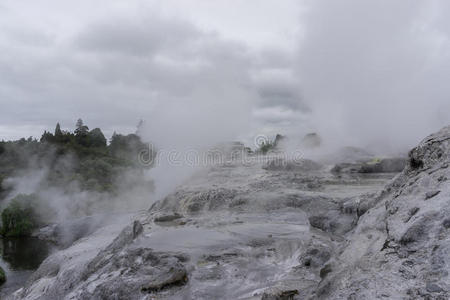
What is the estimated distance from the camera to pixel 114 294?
497 centimetres

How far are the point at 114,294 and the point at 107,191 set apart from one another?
35850 millimetres

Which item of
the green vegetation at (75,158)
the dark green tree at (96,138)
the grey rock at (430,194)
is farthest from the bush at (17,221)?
the dark green tree at (96,138)

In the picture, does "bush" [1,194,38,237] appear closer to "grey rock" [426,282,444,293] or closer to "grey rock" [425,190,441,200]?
"grey rock" [425,190,441,200]

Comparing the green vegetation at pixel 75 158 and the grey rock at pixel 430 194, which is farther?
the green vegetation at pixel 75 158

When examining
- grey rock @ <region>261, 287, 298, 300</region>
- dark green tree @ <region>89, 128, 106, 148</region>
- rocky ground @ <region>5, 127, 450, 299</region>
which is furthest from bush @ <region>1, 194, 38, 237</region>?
dark green tree @ <region>89, 128, 106, 148</region>

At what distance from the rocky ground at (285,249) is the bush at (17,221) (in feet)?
79.3

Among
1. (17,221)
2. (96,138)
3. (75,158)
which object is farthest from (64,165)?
(17,221)

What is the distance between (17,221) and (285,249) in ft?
104

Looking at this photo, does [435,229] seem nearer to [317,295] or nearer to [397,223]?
[397,223]

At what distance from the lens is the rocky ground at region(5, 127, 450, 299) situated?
10.2 ft

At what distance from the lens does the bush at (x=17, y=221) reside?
1211 inches

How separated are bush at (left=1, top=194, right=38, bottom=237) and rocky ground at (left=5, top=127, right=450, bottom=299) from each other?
24.2 metres

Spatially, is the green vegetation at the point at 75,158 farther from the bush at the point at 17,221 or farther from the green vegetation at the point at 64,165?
the bush at the point at 17,221

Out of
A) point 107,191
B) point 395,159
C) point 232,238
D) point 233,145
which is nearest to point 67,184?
point 107,191
